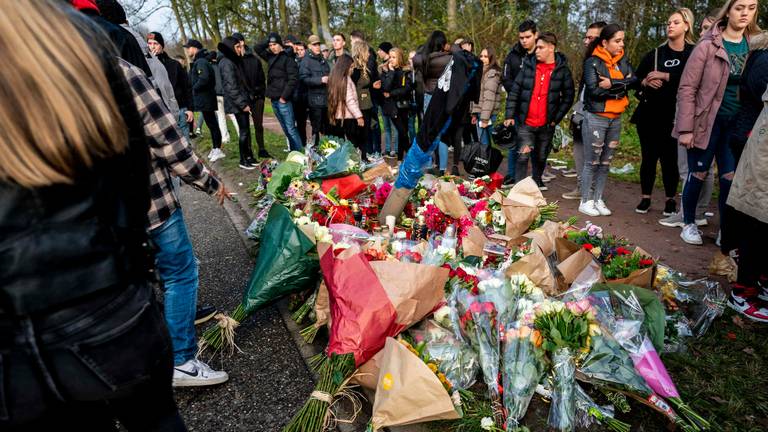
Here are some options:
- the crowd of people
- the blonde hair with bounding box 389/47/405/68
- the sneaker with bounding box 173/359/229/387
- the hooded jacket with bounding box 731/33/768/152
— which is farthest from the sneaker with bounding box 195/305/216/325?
the blonde hair with bounding box 389/47/405/68

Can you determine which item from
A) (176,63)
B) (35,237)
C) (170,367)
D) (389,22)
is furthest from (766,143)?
(389,22)

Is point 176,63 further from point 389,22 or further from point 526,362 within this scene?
point 389,22

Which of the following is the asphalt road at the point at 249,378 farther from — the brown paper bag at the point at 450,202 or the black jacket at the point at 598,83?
the black jacket at the point at 598,83

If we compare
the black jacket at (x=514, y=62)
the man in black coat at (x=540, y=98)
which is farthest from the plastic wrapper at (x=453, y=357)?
the black jacket at (x=514, y=62)

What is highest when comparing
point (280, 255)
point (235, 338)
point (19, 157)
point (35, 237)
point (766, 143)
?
point (19, 157)

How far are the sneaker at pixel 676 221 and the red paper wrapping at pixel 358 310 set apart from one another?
3.62 metres

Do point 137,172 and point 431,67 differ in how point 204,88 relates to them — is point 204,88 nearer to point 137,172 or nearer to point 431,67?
point 431,67

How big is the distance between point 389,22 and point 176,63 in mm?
9120

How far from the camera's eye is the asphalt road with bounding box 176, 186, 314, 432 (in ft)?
7.58

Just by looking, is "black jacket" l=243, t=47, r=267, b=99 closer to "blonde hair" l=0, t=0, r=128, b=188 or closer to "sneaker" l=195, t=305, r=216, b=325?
"sneaker" l=195, t=305, r=216, b=325

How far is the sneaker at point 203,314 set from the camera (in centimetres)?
316

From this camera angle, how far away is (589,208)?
5105 millimetres

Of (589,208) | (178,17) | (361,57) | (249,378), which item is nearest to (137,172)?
(249,378)

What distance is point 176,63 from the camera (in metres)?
7.83
